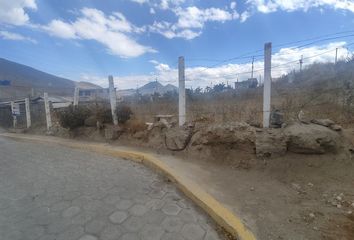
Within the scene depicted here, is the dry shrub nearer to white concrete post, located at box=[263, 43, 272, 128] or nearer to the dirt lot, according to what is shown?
the dirt lot

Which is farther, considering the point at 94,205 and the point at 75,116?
the point at 75,116

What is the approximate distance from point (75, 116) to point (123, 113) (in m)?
1.97

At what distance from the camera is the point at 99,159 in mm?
5902

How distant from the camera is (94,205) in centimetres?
327

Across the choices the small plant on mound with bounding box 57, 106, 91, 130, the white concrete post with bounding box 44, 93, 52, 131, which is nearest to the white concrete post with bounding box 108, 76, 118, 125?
the small plant on mound with bounding box 57, 106, 91, 130

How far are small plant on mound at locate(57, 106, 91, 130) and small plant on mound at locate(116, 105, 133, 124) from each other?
1414 millimetres

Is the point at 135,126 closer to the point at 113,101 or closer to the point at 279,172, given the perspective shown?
the point at 113,101

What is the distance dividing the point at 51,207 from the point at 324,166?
167 inches

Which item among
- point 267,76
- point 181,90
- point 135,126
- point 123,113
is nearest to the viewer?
point 267,76

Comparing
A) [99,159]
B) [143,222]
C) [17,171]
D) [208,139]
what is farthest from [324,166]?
[17,171]

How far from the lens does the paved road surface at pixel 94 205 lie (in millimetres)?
2607

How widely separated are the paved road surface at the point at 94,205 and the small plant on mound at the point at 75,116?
303 centimetres

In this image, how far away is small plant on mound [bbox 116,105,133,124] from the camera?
296 inches

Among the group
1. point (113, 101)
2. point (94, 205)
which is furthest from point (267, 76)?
point (113, 101)
